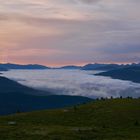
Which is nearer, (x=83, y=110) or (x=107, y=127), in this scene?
(x=107, y=127)

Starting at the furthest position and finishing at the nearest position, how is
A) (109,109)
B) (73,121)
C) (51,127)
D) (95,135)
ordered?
(109,109)
(73,121)
(51,127)
(95,135)

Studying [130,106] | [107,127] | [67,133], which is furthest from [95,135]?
[130,106]

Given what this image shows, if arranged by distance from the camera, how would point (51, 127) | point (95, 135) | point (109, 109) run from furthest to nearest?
point (109, 109), point (51, 127), point (95, 135)

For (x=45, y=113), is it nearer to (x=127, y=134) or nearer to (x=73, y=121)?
(x=73, y=121)

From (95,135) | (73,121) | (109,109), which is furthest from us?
(109,109)

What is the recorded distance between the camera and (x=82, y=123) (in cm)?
6619

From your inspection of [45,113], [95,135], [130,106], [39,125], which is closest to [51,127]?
[39,125]

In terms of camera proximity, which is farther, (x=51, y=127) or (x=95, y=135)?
(x=51, y=127)

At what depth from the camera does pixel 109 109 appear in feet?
251

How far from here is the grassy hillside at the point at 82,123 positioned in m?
54.8

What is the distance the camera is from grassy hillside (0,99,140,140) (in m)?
54.8

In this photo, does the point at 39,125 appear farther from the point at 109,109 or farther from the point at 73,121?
the point at 109,109

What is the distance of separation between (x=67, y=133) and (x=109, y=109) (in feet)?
72.2

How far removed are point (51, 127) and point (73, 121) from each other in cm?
807
